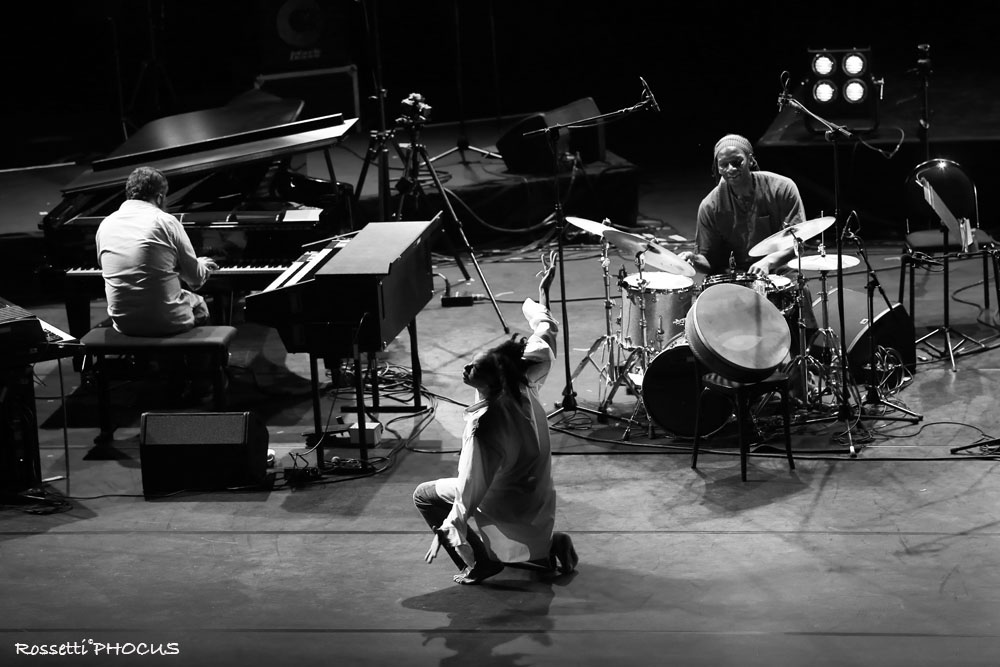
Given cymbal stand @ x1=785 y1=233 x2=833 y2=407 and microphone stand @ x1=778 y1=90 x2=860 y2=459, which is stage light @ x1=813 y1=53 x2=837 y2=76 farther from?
cymbal stand @ x1=785 y1=233 x2=833 y2=407

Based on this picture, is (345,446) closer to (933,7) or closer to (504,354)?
(504,354)

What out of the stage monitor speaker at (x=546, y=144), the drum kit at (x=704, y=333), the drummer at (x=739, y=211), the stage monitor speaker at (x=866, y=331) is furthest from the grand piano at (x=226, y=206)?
the stage monitor speaker at (x=866, y=331)

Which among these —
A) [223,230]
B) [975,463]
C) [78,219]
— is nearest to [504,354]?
[975,463]

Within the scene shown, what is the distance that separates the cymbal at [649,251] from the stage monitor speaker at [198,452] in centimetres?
208

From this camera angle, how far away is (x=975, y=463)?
6523 millimetres

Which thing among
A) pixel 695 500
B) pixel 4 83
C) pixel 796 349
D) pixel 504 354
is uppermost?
pixel 4 83

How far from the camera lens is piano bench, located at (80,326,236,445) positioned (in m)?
7.24

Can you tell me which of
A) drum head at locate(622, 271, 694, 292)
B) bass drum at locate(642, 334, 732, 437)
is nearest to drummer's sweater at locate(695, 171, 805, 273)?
drum head at locate(622, 271, 694, 292)

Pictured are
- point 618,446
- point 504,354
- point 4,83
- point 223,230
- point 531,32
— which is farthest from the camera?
point 531,32

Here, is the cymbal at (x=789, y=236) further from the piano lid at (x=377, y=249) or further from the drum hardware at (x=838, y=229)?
the piano lid at (x=377, y=249)

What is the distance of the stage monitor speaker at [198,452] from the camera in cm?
657

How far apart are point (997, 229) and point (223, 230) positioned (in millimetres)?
6335

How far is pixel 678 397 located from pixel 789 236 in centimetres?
104

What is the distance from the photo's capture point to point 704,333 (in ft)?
20.6
